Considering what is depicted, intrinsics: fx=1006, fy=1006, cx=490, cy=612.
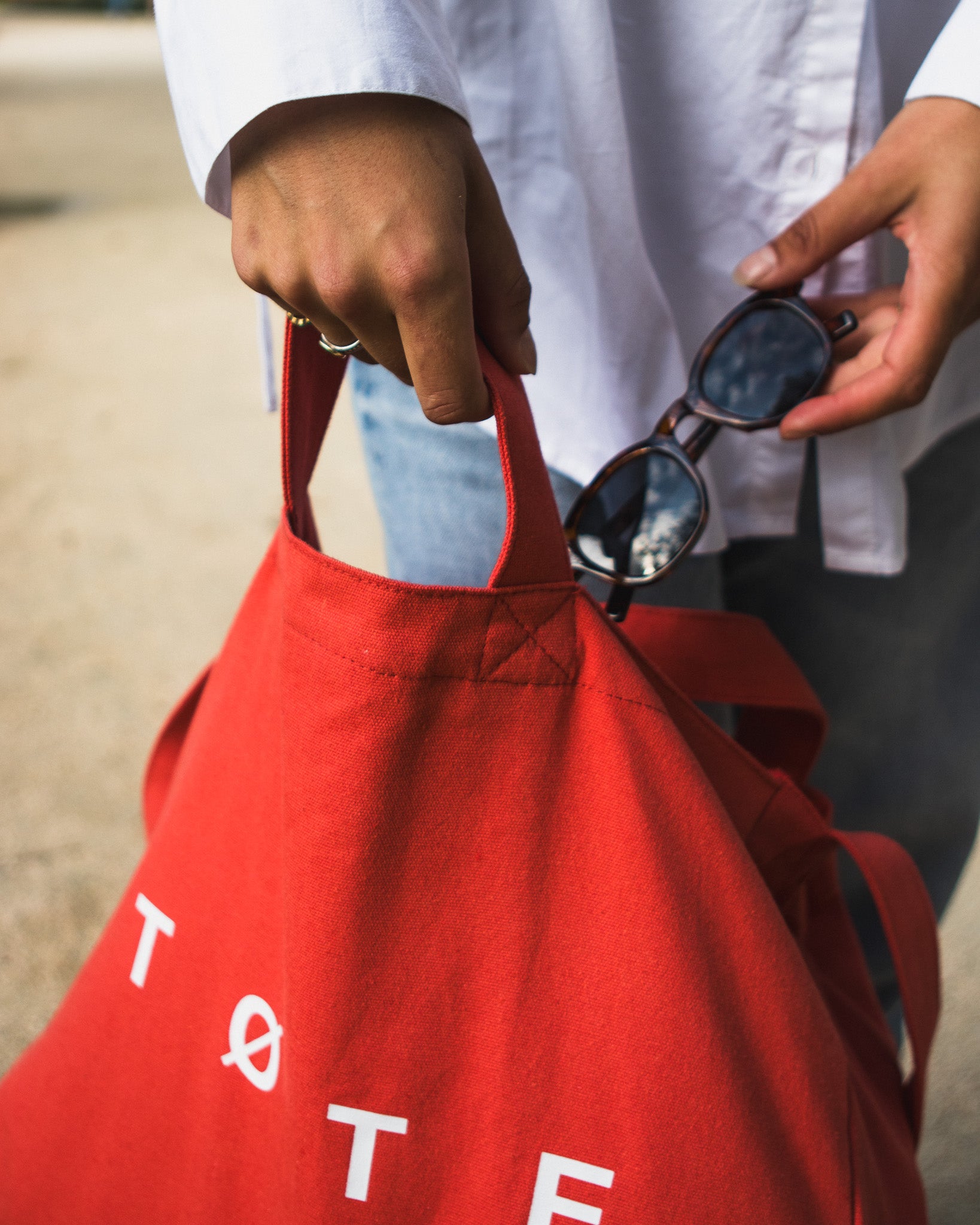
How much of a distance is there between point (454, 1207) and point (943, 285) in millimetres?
498

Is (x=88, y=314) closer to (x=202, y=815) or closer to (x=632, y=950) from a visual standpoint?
(x=202, y=815)

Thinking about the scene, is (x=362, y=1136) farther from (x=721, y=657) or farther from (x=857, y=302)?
(x=857, y=302)

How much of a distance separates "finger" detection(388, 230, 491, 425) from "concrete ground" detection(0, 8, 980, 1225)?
945mm

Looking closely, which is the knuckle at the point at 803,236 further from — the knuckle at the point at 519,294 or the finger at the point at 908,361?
the knuckle at the point at 519,294

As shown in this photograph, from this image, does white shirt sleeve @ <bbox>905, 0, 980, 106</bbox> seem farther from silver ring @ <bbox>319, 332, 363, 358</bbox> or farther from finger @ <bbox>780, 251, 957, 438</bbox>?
silver ring @ <bbox>319, 332, 363, 358</bbox>

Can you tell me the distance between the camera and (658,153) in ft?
Answer: 1.97

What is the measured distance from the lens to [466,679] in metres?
0.42

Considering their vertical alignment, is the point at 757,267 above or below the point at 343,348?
above

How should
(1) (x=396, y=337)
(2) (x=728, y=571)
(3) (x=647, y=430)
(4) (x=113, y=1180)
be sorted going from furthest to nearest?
(2) (x=728, y=571), (3) (x=647, y=430), (4) (x=113, y=1180), (1) (x=396, y=337)

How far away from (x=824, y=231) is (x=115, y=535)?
5.72ft

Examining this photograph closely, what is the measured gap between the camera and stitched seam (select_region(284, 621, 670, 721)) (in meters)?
0.41

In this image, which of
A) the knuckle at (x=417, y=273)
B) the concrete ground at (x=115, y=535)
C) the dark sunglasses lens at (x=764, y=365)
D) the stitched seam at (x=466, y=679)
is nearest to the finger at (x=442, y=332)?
the knuckle at (x=417, y=273)

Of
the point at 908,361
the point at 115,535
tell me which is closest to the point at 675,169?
the point at 908,361

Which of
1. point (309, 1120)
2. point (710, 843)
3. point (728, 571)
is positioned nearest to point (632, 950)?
point (710, 843)
